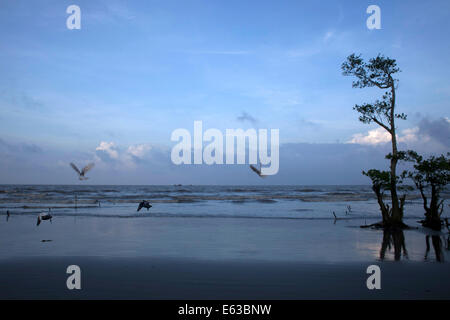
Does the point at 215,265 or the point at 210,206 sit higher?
the point at 215,265

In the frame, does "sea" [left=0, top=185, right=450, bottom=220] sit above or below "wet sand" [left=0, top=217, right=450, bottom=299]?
below

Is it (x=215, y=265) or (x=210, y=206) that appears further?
(x=210, y=206)

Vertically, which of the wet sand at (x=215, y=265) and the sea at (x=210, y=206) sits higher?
the wet sand at (x=215, y=265)

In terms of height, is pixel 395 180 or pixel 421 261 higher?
pixel 395 180

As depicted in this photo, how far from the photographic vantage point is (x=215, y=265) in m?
10.1

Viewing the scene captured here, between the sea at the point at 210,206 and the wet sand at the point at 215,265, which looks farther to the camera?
the sea at the point at 210,206

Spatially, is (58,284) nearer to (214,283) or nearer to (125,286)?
(125,286)

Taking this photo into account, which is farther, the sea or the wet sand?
the sea

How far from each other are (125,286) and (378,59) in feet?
53.0

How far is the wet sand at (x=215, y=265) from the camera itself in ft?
24.9

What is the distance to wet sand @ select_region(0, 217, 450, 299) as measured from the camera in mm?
7602

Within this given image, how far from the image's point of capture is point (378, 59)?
56.9 ft

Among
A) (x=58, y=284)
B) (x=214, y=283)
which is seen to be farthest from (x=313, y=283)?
(x=58, y=284)
